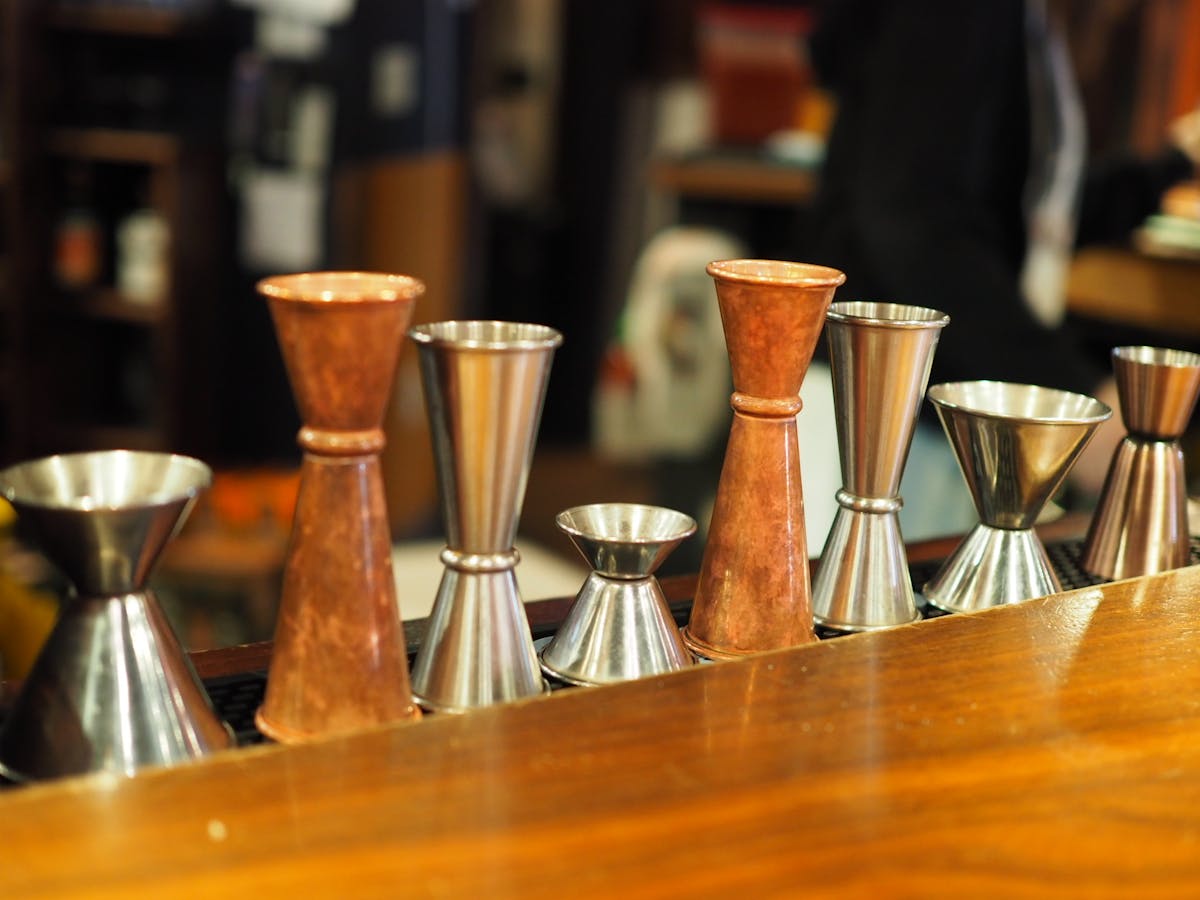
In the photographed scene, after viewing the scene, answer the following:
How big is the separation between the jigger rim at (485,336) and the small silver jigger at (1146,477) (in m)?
0.50

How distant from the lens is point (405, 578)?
2906mm

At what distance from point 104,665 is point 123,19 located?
11.6ft

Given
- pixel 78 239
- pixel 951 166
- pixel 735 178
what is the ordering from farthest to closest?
pixel 735 178 → pixel 78 239 → pixel 951 166

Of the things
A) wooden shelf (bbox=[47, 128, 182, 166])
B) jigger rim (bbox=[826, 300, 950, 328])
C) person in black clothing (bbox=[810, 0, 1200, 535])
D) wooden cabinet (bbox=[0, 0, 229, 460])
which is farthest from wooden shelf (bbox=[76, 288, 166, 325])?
jigger rim (bbox=[826, 300, 950, 328])

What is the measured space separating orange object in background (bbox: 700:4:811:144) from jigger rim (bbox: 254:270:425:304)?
390 cm

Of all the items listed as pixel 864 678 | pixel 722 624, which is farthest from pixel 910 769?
pixel 722 624

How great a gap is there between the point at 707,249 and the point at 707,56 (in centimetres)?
102

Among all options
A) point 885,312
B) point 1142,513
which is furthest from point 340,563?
point 1142,513

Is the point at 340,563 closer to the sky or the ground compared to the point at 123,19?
closer to the ground

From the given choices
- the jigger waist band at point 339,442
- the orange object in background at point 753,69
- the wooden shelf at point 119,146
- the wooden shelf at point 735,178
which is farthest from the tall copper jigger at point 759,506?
the orange object in background at point 753,69

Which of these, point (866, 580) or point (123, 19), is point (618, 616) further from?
point (123, 19)

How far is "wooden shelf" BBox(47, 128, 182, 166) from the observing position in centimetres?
369

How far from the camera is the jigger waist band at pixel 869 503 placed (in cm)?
89

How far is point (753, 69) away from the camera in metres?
4.44
